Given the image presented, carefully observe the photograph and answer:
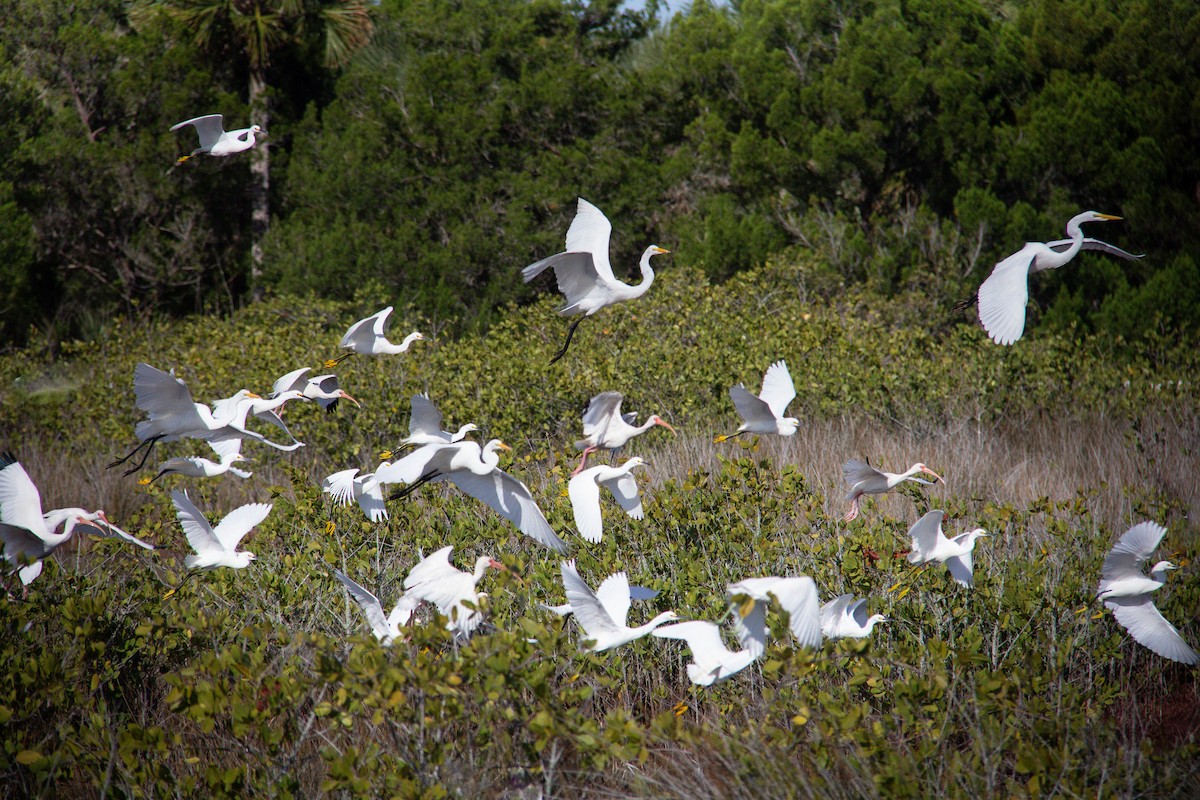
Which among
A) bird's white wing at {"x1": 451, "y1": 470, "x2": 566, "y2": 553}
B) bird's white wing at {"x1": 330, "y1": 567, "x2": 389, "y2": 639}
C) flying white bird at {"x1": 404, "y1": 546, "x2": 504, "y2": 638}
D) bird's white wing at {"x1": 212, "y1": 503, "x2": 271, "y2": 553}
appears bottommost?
bird's white wing at {"x1": 212, "y1": 503, "x2": 271, "y2": 553}

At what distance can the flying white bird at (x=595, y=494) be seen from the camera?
4105mm

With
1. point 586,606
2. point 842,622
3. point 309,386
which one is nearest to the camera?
point 586,606

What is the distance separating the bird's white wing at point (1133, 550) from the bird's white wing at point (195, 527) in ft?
10.8

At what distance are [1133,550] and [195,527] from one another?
3404 millimetres

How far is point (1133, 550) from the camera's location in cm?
353

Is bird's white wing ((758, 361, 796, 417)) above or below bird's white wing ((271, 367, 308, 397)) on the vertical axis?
above

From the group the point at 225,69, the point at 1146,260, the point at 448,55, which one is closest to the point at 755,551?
the point at 1146,260

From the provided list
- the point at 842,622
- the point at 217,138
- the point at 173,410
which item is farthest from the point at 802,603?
the point at 217,138

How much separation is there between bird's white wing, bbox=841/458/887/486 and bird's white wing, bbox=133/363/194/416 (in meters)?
2.82

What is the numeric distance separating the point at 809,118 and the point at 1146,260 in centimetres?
429

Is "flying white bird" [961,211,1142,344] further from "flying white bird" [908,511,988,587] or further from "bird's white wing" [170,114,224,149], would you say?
"bird's white wing" [170,114,224,149]

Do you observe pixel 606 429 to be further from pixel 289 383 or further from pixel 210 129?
pixel 210 129

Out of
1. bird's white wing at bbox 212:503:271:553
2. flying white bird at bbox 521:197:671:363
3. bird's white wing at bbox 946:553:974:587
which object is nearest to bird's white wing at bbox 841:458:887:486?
bird's white wing at bbox 946:553:974:587

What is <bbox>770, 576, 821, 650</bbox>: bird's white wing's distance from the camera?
9.21ft
